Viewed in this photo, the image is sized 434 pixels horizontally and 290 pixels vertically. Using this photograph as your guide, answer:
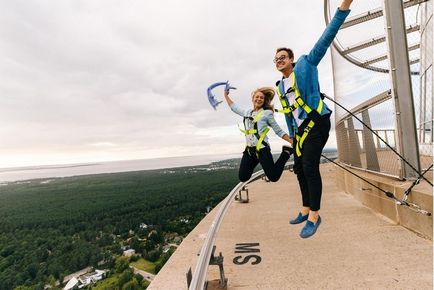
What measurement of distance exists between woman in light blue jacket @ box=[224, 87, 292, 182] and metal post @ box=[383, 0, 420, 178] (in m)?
1.88

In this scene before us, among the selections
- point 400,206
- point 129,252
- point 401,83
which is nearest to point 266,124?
point 401,83

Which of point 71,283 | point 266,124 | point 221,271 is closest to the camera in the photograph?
point 221,271

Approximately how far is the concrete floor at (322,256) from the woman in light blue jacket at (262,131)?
1.11 m

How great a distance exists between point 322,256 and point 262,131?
1.76 m

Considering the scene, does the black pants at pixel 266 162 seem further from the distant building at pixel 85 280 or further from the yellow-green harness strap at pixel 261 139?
the distant building at pixel 85 280

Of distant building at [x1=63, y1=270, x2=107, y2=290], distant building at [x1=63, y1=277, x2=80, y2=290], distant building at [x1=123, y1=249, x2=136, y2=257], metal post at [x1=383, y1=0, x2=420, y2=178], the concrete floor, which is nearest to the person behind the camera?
the concrete floor

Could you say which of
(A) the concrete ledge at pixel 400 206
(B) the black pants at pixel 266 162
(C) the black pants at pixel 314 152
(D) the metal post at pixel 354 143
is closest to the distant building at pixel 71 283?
(D) the metal post at pixel 354 143

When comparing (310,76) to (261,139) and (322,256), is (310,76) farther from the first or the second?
(322,256)

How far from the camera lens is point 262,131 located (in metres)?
3.71

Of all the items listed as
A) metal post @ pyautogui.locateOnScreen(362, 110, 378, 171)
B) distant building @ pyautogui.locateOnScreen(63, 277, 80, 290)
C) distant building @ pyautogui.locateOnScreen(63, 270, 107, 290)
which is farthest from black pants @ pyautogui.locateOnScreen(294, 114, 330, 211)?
distant building @ pyautogui.locateOnScreen(63, 277, 80, 290)

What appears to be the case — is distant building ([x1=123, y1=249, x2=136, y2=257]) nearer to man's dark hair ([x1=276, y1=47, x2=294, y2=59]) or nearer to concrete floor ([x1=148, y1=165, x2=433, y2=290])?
concrete floor ([x1=148, y1=165, x2=433, y2=290])

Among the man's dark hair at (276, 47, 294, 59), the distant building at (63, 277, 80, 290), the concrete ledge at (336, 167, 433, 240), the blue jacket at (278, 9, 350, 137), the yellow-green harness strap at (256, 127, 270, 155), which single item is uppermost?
the man's dark hair at (276, 47, 294, 59)

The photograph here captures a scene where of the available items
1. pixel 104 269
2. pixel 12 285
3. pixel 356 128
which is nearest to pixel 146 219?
pixel 104 269

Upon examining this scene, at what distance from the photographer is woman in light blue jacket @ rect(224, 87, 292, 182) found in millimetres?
3678
